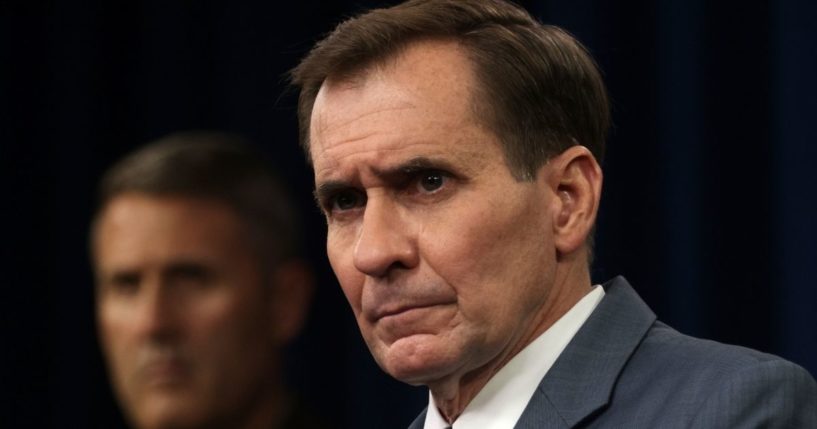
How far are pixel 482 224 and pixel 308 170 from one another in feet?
5.90

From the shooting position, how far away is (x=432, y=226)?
185 centimetres

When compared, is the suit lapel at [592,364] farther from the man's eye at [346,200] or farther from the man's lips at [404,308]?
the man's eye at [346,200]

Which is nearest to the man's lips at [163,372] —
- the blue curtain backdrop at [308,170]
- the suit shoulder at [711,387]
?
the suit shoulder at [711,387]

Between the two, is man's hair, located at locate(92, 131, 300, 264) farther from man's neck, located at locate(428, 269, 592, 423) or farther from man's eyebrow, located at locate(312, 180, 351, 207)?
man's neck, located at locate(428, 269, 592, 423)

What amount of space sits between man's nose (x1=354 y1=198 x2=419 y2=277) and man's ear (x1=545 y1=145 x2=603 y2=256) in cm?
23

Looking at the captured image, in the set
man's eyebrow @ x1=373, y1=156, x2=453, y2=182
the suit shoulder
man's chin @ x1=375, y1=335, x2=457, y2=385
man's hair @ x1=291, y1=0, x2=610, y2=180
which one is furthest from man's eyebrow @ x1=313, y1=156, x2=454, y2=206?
the suit shoulder

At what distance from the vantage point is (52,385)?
3.78 m

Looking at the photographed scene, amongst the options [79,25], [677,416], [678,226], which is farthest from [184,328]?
[79,25]

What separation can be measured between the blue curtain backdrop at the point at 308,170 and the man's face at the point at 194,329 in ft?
3.09

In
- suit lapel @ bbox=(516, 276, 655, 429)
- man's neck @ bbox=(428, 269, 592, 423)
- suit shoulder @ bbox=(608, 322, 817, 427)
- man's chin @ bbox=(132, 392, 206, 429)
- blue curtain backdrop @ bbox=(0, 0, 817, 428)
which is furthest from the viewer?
blue curtain backdrop @ bbox=(0, 0, 817, 428)

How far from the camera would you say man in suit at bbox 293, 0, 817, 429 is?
1.84m

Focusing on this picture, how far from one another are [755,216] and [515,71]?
43.1 inches

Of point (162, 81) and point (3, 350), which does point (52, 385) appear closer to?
point (3, 350)

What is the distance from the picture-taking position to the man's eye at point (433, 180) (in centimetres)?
188
